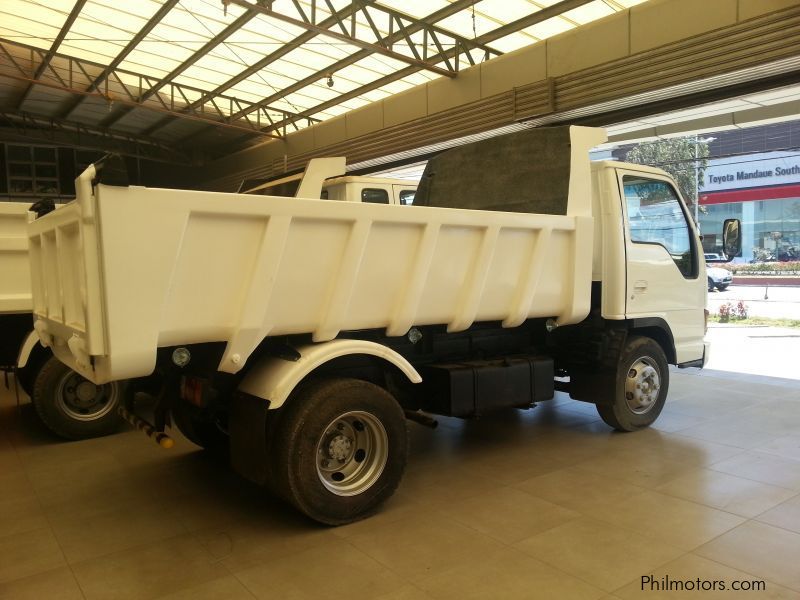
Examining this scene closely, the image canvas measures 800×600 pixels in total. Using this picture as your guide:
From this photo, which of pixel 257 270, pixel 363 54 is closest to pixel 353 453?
pixel 257 270

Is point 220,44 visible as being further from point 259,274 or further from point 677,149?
point 259,274

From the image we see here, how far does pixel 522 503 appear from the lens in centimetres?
397

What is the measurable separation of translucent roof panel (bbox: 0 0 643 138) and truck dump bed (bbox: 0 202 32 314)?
162 inches

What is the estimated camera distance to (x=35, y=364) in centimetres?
575

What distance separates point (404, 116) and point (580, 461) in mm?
7936

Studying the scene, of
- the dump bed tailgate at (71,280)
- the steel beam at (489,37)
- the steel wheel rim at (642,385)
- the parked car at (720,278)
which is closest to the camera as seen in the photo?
the dump bed tailgate at (71,280)

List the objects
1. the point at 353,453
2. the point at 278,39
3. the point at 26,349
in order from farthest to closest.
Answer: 1. the point at 278,39
2. the point at 26,349
3. the point at 353,453

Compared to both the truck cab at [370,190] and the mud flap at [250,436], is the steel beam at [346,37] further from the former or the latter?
the mud flap at [250,436]

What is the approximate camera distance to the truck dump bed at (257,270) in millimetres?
2916

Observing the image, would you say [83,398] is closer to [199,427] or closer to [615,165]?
[199,427]

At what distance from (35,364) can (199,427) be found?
7.56 feet

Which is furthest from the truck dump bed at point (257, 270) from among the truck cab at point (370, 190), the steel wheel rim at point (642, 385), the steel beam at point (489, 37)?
the steel beam at point (489, 37)

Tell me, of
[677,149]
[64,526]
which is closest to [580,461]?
[64,526]

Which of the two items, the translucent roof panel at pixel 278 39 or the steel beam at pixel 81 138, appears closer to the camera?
the translucent roof panel at pixel 278 39
